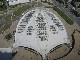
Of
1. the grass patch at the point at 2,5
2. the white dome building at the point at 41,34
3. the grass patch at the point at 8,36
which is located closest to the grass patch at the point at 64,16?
the white dome building at the point at 41,34

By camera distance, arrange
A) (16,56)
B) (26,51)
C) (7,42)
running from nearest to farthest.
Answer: (16,56)
(26,51)
(7,42)

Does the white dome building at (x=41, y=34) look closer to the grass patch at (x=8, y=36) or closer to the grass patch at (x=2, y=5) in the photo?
the grass patch at (x=8, y=36)

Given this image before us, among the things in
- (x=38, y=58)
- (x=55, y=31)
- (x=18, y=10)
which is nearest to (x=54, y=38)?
(x=55, y=31)

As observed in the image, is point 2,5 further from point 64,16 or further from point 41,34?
point 41,34

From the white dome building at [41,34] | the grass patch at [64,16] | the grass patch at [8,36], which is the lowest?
the grass patch at [8,36]

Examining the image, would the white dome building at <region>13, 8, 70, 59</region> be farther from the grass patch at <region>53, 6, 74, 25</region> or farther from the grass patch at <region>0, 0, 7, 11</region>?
the grass patch at <region>0, 0, 7, 11</region>

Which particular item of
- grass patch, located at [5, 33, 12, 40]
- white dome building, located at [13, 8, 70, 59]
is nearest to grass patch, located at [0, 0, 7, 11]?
grass patch, located at [5, 33, 12, 40]

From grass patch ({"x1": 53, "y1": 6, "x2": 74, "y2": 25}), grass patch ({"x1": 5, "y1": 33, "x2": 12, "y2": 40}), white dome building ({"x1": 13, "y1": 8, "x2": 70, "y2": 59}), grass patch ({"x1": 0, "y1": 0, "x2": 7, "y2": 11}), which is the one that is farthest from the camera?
grass patch ({"x1": 0, "y1": 0, "x2": 7, "y2": 11})

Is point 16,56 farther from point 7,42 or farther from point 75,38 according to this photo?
point 75,38
